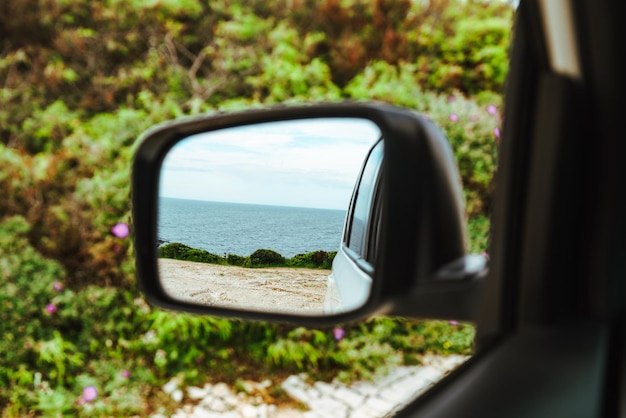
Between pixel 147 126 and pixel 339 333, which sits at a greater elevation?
pixel 147 126

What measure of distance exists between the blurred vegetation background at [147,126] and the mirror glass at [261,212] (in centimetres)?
320

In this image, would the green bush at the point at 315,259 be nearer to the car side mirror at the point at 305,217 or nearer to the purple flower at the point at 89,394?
the car side mirror at the point at 305,217

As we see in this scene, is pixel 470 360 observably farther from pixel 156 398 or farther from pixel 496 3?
pixel 496 3

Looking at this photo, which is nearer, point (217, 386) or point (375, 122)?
point (375, 122)

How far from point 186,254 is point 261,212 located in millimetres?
195

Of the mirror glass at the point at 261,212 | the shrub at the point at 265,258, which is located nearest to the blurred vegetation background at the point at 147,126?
the mirror glass at the point at 261,212

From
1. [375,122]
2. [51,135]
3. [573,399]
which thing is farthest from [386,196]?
[51,135]

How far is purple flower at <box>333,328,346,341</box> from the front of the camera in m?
4.68

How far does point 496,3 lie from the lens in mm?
6133

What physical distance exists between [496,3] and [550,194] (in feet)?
18.5

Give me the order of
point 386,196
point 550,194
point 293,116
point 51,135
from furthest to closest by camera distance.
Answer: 1. point 51,135
2. point 293,116
3. point 550,194
4. point 386,196

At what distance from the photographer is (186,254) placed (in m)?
1.26

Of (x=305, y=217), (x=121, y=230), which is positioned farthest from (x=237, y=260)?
(x=121, y=230)

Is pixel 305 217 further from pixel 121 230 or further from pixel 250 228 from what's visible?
pixel 121 230
